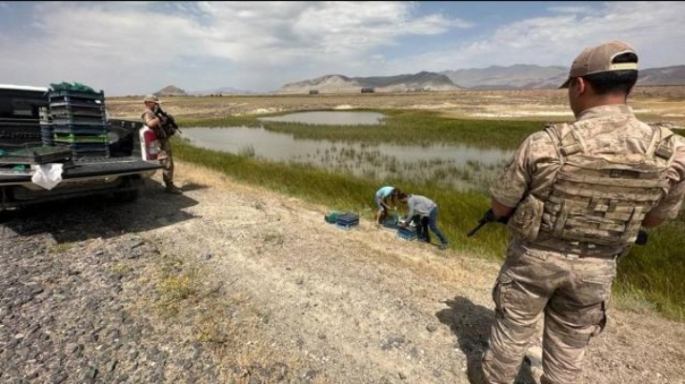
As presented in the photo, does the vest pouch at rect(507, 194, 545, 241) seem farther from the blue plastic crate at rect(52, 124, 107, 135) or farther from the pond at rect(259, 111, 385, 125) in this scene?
the pond at rect(259, 111, 385, 125)

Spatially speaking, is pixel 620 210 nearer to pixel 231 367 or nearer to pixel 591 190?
pixel 591 190

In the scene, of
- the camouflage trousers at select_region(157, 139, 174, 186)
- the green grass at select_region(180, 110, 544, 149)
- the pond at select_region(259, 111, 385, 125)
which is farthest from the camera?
the pond at select_region(259, 111, 385, 125)

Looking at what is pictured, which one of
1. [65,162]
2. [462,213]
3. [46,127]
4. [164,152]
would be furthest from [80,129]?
[462,213]

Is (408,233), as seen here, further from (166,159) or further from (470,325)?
(166,159)

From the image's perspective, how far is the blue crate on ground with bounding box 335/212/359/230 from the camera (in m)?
6.33

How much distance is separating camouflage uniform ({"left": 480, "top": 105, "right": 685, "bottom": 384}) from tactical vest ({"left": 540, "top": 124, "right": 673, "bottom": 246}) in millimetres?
36

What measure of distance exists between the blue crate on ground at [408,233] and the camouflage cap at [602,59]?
4.26 m

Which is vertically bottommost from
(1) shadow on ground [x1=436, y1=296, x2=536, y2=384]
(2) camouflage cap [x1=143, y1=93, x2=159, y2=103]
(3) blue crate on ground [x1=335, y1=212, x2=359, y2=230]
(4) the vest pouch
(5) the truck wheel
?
(1) shadow on ground [x1=436, y1=296, x2=536, y2=384]

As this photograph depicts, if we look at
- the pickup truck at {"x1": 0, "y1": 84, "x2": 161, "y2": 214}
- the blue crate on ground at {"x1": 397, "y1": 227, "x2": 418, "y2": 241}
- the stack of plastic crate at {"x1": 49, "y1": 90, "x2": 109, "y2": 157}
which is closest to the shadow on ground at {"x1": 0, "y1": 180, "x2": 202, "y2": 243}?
the pickup truck at {"x1": 0, "y1": 84, "x2": 161, "y2": 214}

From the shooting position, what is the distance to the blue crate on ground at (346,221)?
20.8 ft

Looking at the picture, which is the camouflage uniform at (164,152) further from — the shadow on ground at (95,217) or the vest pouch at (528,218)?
the vest pouch at (528,218)

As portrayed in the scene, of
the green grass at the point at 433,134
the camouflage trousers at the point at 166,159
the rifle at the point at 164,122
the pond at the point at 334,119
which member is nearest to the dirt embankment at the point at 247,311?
the camouflage trousers at the point at 166,159

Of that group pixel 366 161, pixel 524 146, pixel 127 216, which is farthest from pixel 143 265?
pixel 366 161

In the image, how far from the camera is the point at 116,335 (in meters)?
3.03
